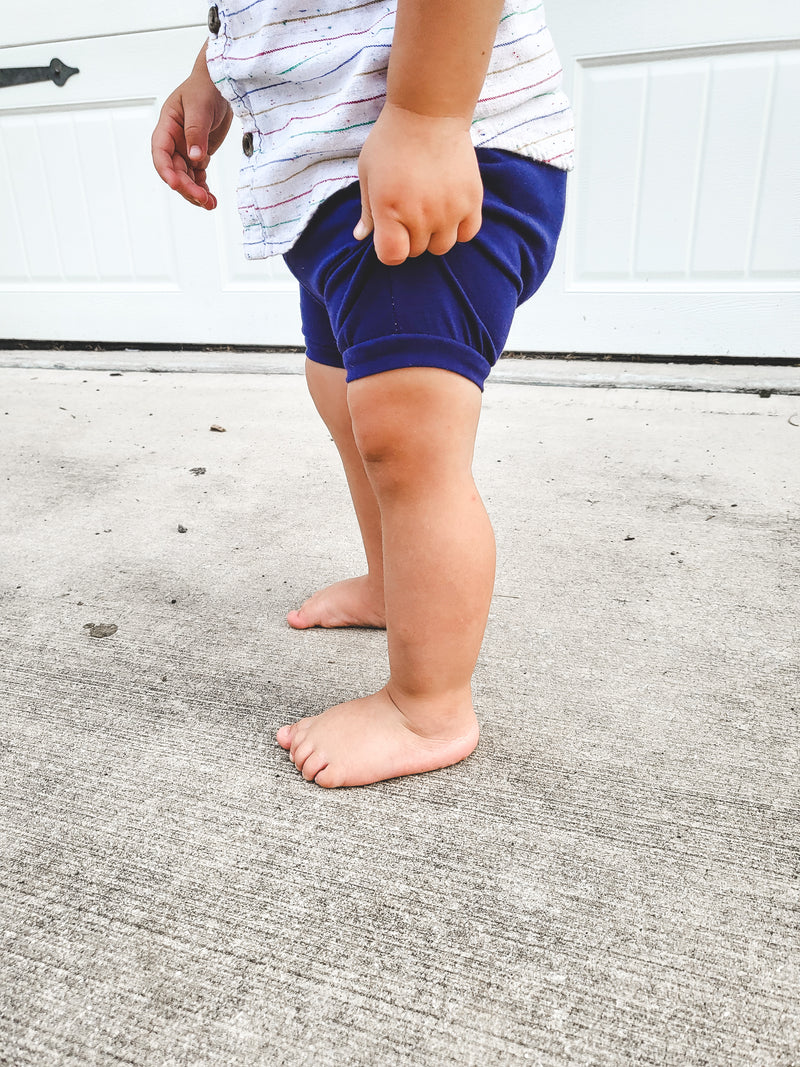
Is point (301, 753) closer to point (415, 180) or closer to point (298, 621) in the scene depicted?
point (298, 621)

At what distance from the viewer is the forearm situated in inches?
20.8

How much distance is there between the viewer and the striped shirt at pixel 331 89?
627 millimetres

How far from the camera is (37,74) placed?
2.27 metres

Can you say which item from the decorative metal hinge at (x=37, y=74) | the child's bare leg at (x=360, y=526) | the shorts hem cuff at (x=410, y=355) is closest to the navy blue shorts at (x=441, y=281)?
the shorts hem cuff at (x=410, y=355)

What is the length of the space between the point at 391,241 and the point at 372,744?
0.44m

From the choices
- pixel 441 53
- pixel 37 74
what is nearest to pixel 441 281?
pixel 441 53

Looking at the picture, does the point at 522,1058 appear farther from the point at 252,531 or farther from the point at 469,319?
the point at 252,531

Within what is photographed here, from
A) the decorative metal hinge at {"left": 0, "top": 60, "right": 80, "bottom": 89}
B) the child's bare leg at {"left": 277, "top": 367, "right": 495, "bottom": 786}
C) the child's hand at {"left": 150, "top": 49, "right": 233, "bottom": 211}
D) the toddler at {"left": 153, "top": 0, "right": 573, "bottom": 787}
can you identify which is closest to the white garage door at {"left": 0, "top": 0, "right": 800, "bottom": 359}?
the decorative metal hinge at {"left": 0, "top": 60, "right": 80, "bottom": 89}

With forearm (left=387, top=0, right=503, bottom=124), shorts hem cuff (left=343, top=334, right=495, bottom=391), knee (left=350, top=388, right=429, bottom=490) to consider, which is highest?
forearm (left=387, top=0, right=503, bottom=124)

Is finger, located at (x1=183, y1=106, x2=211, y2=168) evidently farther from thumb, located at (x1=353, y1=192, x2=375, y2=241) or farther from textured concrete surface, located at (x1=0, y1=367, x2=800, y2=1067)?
textured concrete surface, located at (x1=0, y1=367, x2=800, y2=1067)

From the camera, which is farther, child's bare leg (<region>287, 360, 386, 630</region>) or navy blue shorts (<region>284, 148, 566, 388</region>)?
child's bare leg (<region>287, 360, 386, 630</region>)

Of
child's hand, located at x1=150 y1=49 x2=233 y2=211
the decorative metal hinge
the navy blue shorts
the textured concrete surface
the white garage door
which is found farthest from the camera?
the decorative metal hinge

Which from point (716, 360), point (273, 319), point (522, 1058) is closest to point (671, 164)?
point (716, 360)

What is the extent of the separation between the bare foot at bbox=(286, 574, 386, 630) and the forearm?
0.57 metres
